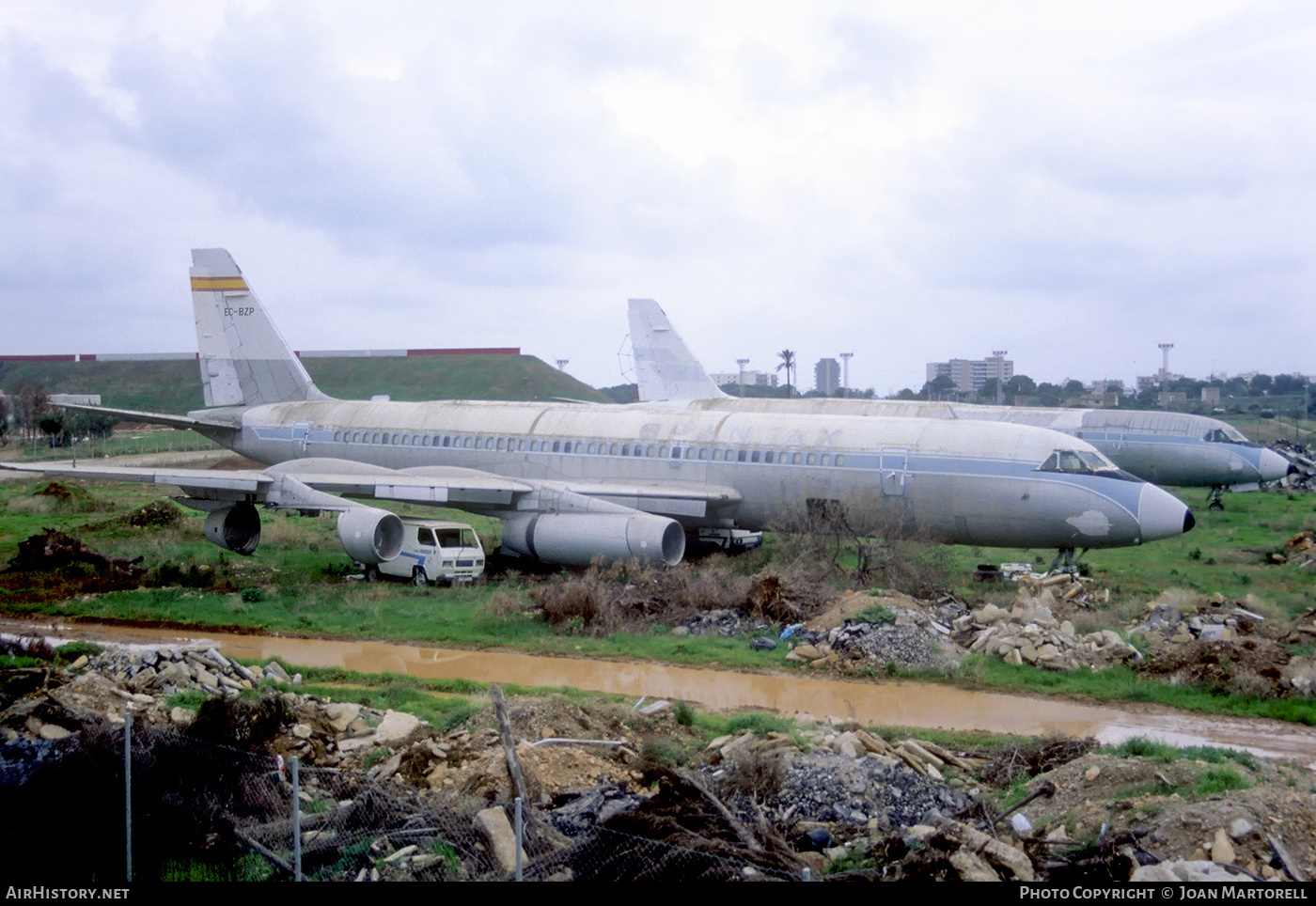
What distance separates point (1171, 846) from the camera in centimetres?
862

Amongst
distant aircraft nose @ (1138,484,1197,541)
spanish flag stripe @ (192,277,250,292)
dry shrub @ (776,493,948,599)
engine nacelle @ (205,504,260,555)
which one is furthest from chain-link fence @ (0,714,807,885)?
spanish flag stripe @ (192,277,250,292)

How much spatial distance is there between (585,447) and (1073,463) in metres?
11.5

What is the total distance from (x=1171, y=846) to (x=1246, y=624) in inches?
421

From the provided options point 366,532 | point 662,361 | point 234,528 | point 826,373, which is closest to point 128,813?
point 366,532

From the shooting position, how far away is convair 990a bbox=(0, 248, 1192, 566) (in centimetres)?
2200

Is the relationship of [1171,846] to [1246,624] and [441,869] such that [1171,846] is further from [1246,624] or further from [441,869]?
[1246,624]

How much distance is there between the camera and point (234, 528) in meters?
25.5

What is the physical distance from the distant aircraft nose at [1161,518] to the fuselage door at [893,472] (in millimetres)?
4588

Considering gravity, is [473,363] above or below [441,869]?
above

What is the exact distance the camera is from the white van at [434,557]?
23.5 meters

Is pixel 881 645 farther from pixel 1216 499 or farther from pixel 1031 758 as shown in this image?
pixel 1216 499

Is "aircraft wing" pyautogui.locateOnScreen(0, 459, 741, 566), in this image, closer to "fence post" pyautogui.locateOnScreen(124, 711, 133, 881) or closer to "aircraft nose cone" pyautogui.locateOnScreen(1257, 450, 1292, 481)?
"fence post" pyautogui.locateOnScreen(124, 711, 133, 881)

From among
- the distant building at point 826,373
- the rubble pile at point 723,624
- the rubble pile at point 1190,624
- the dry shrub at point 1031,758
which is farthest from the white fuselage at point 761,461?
the distant building at point 826,373

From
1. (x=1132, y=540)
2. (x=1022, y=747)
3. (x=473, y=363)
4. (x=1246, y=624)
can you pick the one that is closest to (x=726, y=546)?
(x=1132, y=540)
